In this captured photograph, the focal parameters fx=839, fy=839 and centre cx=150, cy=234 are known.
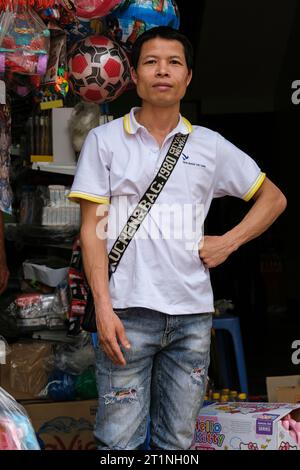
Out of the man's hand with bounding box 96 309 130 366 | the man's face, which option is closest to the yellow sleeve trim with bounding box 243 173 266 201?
the man's face

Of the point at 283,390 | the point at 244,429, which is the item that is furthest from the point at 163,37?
the point at 283,390

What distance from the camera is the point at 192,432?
9.95ft

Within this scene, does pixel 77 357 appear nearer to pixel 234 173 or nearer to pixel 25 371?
pixel 25 371

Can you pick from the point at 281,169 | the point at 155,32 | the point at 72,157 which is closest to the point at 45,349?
the point at 72,157

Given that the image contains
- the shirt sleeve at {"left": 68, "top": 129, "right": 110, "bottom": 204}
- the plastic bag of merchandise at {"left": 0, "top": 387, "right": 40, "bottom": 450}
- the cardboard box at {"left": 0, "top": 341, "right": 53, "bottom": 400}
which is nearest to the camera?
the plastic bag of merchandise at {"left": 0, "top": 387, "right": 40, "bottom": 450}

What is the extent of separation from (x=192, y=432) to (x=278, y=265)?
4.75 m

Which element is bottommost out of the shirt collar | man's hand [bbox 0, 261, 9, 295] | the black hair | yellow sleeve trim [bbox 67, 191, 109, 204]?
man's hand [bbox 0, 261, 9, 295]

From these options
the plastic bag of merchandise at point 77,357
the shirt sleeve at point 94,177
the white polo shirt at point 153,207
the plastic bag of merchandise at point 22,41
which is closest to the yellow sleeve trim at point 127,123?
the white polo shirt at point 153,207

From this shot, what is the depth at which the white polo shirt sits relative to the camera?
9.54 ft

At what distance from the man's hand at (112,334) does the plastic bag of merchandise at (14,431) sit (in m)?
0.37

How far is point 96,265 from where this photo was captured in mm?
2891

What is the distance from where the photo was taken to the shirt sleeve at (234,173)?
121 inches

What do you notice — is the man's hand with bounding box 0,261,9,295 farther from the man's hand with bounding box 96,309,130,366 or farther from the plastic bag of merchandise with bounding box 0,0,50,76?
the man's hand with bounding box 96,309,130,366

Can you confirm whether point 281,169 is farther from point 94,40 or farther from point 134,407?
point 134,407
